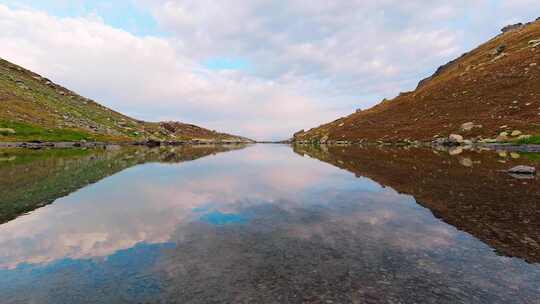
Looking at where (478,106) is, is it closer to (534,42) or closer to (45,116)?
(534,42)

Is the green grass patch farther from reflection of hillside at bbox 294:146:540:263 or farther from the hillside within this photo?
the hillside

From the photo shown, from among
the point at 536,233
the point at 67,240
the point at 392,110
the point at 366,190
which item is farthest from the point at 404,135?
the point at 67,240

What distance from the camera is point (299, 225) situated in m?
17.9

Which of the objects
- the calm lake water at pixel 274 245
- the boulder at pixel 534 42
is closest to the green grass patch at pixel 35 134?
the calm lake water at pixel 274 245

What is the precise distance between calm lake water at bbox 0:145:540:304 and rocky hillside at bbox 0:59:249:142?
10793 centimetres

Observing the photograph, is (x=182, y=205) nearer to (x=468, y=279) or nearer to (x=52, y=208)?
(x=52, y=208)

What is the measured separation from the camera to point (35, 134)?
375ft

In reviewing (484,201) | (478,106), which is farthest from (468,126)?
(484,201)

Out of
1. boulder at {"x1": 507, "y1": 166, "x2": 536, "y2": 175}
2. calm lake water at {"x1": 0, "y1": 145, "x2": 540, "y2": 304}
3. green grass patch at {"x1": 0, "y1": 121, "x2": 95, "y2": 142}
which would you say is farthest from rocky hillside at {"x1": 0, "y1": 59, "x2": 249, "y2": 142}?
boulder at {"x1": 507, "y1": 166, "x2": 536, "y2": 175}

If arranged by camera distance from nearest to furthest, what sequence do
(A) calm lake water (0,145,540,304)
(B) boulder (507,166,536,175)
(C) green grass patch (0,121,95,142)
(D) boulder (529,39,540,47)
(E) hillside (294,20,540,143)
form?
1. (A) calm lake water (0,145,540,304)
2. (B) boulder (507,166,536,175)
3. (E) hillside (294,20,540,143)
4. (C) green grass patch (0,121,95,142)
5. (D) boulder (529,39,540,47)

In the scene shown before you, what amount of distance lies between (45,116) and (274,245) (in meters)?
159

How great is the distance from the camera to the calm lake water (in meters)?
9.94

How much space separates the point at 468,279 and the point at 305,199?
50.8 feet

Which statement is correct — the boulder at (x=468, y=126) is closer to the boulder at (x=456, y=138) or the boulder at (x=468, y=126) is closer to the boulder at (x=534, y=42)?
the boulder at (x=456, y=138)
